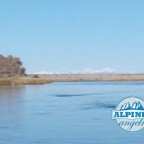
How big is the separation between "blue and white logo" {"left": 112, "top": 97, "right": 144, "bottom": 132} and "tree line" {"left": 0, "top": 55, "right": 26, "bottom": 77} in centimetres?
Answer: 15291

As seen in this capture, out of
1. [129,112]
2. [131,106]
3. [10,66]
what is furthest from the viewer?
[10,66]

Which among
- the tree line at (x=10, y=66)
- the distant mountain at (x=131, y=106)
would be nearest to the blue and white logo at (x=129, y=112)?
the distant mountain at (x=131, y=106)

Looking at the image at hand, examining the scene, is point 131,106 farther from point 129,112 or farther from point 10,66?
point 10,66

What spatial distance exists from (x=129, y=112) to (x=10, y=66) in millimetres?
154137

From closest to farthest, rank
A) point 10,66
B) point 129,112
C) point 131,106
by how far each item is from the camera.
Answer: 1. point 129,112
2. point 131,106
3. point 10,66

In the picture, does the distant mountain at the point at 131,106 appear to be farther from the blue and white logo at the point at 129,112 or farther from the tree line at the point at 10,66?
the tree line at the point at 10,66

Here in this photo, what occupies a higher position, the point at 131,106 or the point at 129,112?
the point at 131,106

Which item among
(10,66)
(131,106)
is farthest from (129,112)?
(10,66)

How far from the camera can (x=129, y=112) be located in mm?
22422

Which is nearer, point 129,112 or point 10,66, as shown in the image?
point 129,112

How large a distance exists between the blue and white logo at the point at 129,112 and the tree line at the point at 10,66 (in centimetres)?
15291

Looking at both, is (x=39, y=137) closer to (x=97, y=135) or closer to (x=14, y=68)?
(x=97, y=135)

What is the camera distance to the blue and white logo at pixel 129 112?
880 inches

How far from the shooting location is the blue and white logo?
22.3 m
